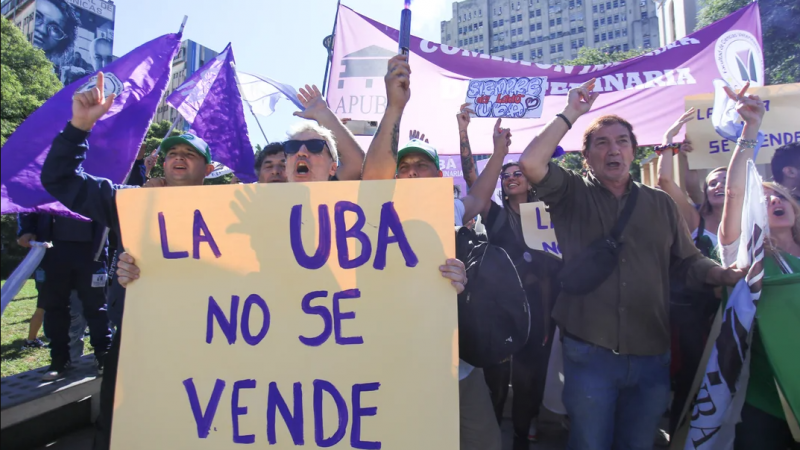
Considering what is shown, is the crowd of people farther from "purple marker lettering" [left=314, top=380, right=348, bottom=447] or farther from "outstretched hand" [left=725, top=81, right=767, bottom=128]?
"purple marker lettering" [left=314, top=380, right=348, bottom=447]

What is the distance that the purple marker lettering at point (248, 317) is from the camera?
1.47 meters

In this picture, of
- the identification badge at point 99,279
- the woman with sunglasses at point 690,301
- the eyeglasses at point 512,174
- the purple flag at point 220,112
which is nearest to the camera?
the woman with sunglasses at point 690,301

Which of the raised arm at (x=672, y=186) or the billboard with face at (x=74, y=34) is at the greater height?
the billboard with face at (x=74, y=34)

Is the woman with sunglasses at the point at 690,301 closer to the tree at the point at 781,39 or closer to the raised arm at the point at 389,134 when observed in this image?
the raised arm at the point at 389,134

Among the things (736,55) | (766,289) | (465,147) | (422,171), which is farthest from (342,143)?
(736,55)

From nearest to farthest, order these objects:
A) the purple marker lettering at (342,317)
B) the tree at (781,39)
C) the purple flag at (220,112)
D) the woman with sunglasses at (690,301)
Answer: the purple marker lettering at (342,317)
the woman with sunglasses at (690,301)
the purple flag at (220,112)
the tree at (781,39)

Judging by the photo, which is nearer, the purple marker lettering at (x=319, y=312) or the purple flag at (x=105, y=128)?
the purple marker lettering at (x=319, y=312)

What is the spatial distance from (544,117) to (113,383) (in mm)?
4305

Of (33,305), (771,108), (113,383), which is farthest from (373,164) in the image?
(771,108)

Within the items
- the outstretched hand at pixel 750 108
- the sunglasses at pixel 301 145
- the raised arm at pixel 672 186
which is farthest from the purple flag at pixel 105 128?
the raised arm at pixel 672 186

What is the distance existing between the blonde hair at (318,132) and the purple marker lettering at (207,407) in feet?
3.12

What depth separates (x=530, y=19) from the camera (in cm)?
9988

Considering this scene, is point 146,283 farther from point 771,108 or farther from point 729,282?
point 771,108

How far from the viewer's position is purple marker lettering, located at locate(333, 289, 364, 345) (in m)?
1.46
